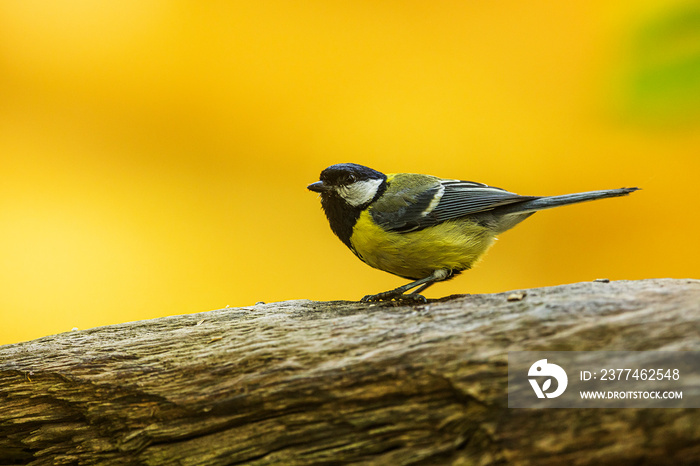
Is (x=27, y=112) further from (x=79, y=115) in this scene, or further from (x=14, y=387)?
(x=14, y=387)

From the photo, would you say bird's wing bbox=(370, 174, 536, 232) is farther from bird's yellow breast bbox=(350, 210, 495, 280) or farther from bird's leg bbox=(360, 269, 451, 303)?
bird's leg bbox=(360, 269, 451, 303)

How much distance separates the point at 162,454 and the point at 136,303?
166 cm

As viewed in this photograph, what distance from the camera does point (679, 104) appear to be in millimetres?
2727

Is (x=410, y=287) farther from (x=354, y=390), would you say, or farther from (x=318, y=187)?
(x=354, y=390)

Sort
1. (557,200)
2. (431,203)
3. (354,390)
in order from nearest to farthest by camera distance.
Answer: (354,390) < (557,200) < (431,203)

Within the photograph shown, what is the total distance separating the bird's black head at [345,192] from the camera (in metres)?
2.25

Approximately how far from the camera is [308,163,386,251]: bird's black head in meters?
2.25

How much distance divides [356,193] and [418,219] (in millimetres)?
316

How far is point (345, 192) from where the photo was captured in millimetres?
2264

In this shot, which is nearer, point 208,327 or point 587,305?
point 587,305

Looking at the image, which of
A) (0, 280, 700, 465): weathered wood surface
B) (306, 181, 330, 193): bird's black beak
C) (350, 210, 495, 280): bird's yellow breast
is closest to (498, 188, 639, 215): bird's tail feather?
(350, 210, 495, 280): bird's yellow breast

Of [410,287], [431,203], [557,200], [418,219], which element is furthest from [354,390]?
[557,200]

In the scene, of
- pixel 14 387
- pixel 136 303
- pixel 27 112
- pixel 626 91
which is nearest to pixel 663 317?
pixel 626 91

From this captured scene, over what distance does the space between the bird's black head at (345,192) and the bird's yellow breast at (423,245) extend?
48mm
